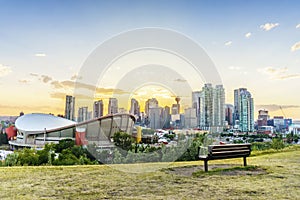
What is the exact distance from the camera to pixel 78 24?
9977 millimetres

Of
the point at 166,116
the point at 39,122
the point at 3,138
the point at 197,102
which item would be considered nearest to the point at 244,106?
the point at 197,102

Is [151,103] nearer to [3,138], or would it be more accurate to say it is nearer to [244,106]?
[244,106]

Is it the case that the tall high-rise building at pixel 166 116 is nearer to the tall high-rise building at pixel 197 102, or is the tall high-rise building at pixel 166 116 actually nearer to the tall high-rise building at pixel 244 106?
the tall high-rise building at pixel 197 102

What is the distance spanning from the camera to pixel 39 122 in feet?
125

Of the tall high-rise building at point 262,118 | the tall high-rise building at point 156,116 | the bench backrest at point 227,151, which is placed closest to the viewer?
the bench backrest at point 227,151

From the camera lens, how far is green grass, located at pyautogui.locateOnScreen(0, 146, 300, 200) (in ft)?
10.1

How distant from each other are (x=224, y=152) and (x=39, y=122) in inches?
1483

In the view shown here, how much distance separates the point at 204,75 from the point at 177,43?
141 cm

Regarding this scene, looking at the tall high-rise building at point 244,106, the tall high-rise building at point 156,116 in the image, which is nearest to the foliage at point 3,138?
the tall high-rise building at point 244,106

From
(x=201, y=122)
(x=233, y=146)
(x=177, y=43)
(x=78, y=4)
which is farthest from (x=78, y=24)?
(x=233, y=146)

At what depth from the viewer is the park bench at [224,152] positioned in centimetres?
440

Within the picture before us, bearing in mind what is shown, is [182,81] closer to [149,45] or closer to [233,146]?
[149,45]

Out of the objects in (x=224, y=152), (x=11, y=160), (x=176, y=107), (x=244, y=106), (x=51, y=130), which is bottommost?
(x=51, y=130)

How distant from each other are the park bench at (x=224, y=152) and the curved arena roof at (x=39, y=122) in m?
34.4
